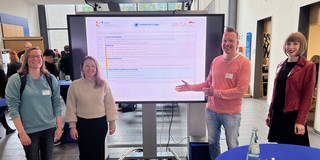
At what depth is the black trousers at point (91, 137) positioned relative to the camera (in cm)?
173

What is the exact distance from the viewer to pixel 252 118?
13.6 ft

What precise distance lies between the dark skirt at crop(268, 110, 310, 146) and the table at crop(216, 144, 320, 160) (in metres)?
0.57

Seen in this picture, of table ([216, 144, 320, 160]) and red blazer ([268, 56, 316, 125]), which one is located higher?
red blazer ([268, 56, 316, 125])

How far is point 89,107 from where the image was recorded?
5.54 ft

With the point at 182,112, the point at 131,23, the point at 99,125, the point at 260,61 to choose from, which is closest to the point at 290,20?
the point at 260,61

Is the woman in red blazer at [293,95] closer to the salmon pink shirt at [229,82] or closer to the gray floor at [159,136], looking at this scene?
the salmon pink shirt at [229,82]

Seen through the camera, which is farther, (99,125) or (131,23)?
(131,23)

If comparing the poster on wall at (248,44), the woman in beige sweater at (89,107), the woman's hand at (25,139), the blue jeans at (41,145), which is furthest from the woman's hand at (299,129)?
the poster on wall at (248,44)

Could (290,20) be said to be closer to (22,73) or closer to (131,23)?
(131,23)

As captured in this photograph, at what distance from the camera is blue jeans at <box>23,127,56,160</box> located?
5.58 ft

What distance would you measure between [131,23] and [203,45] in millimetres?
705

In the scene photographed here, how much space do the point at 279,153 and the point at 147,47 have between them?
4.36 ft

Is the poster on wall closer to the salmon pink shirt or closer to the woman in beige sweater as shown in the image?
the salmon pink shirt

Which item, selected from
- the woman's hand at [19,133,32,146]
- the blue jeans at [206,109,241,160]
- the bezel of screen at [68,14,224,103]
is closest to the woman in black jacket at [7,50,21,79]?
the bezel of screen at [68,14,224,103]
